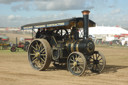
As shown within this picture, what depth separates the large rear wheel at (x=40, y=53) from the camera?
910cm

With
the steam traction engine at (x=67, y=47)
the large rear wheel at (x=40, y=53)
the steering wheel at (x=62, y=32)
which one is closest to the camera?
the steam traction engine at (x=67, y=47)

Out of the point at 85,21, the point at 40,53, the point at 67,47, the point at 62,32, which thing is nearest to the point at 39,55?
the point at 40,53

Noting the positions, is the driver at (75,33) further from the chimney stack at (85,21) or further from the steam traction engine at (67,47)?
the chimney stack at (85,21)

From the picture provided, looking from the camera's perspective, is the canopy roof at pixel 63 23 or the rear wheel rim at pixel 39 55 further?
the rear wheel rim at pixel 39 55

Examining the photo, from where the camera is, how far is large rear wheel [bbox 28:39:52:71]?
358 inches

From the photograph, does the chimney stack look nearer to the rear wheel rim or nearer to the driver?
the driver

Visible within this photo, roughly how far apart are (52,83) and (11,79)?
1.62m

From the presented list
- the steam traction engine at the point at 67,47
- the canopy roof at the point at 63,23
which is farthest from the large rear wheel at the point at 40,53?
the canopy roof at the point at 63,23

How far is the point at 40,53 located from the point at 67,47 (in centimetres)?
139

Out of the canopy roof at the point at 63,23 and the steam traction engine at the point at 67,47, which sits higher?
the canopy roof at the point at 63,23

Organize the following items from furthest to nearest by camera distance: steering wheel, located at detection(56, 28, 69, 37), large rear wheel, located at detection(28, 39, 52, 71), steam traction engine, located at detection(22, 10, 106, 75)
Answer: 1. steering wheel, located at detection(56, 28, 69, 37)
2. large rear wheel, located at detection(28, 39, 52, 71)
3. steam traction engine, located at detection(22, 10, 106, 75)

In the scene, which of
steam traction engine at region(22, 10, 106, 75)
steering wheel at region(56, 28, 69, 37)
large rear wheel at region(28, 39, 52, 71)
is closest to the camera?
steam traction engine at region(22, 10, 106, 75)

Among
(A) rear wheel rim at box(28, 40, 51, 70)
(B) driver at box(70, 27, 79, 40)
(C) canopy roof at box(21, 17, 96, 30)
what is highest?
(C) canopy roof at box(21, 17, 96, 30)

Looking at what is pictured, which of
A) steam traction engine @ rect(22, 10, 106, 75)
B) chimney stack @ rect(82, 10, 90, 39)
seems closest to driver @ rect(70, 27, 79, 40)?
steam traction engine @ rect(22, 10, 106, 75)
